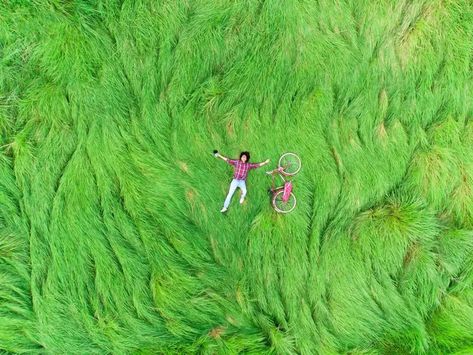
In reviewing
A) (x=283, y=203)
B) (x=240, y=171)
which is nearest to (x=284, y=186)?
(x=283, y=203)

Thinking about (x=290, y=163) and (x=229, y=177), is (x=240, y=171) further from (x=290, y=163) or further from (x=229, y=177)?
(x=290, y=163)

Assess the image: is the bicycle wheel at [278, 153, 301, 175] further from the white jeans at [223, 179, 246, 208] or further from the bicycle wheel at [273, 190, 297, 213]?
the white jeans at [223, 179, 246, 208]

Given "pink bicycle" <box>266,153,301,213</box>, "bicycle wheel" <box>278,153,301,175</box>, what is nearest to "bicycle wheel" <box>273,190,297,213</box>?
"pink bicycle" <box>266,153,301,213</box>

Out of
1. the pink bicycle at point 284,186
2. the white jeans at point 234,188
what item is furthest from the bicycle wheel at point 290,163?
the white jeans at point 234,188

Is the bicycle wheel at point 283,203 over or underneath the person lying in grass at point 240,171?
underneath

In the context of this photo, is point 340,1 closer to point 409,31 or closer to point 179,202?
point 409,31

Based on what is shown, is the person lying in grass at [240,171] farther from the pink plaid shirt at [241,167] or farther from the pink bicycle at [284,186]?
the pink bicycle at [284,186]

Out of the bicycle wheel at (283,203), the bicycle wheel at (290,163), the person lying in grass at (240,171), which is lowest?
the bicycle wheel at (283,203)

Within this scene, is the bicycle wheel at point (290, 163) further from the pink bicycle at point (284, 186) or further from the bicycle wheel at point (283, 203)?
the bicycle wheel at point (283, 203)
